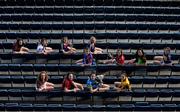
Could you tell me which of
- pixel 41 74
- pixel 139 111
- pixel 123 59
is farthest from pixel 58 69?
pixel 139 111

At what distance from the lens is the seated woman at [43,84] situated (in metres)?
12.5

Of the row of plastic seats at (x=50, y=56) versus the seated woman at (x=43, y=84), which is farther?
the row of plastic seats at (x=50, y=56)

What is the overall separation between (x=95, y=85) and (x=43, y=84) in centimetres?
158

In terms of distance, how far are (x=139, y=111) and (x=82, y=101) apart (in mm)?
1783

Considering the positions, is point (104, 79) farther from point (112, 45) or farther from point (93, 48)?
point (112, 45)

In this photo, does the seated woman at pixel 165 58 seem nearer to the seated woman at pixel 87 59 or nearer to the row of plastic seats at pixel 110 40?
the row of plastic seats at pixel 110 40

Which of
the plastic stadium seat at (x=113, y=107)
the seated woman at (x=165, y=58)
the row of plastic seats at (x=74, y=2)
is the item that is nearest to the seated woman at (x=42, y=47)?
the plastic stadium seat at (x=113, y=107)

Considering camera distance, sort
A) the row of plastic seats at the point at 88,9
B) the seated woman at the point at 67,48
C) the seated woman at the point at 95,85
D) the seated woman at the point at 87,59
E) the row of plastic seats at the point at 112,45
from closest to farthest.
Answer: the seated woman at the point at 95,85 < the seated woman at the point at 87,59 < the seated woman at the point at 67,48 < the row of plastic seats at the point at 112,45 < the row of plastic seats at the point at 88,9

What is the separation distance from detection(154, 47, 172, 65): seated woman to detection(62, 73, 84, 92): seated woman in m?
2.79

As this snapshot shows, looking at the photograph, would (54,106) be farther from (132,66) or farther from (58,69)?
(132,66)

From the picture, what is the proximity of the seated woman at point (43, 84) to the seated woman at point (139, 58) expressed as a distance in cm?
281

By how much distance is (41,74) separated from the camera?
40.6 feet

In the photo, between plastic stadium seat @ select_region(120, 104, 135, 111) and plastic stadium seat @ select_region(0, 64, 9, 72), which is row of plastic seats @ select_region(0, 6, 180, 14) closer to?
Result: plastic stadium seat @ select_region(0, 64, 9, 72)

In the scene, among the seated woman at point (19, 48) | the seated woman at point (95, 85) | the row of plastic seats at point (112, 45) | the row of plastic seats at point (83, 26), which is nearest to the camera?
the seated woman at point (95, 85)
